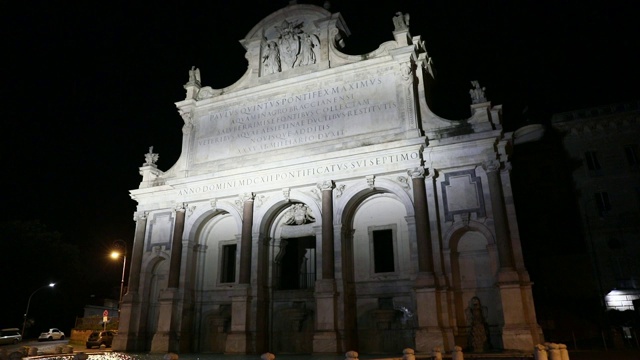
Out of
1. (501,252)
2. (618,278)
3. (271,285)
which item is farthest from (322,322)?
(618,278)

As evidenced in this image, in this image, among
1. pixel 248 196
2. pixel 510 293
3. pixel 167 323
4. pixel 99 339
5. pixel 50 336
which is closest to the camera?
pixel 510 293

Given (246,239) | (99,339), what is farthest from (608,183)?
(99,339)

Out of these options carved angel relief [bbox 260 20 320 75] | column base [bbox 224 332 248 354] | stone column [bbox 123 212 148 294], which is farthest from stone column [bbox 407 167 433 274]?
stone column [bbox 123 212 148 294]

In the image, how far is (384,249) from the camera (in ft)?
72.2

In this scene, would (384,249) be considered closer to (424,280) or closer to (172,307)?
(424,280)

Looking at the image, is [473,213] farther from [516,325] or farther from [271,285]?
[271,285]

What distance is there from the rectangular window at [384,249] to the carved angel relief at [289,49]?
10.0 meters

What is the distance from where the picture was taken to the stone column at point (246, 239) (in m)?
21.4

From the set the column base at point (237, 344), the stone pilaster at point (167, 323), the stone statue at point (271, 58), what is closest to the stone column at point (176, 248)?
the stone pilaster at point (167, 323)

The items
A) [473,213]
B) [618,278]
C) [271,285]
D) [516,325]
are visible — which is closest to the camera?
[516,325]

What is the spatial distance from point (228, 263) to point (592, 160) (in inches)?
962

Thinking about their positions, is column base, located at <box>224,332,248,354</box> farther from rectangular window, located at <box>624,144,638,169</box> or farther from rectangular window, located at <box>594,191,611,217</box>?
rectangular window, located at <box>624,144,638,169</box>

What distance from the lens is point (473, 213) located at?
62.4ft

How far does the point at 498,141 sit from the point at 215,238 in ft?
52.0
